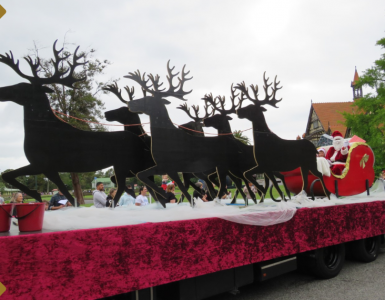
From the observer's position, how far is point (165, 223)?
332 centimetres

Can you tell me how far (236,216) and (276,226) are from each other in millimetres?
731

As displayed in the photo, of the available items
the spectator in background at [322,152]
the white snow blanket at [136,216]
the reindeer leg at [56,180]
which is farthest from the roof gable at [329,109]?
the reindeer leg at [56,180]

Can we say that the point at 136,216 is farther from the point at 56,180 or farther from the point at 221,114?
the point at 221,114

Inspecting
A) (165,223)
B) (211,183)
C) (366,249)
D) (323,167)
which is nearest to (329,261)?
(366,249)

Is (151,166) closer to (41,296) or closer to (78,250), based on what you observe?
(78,250)

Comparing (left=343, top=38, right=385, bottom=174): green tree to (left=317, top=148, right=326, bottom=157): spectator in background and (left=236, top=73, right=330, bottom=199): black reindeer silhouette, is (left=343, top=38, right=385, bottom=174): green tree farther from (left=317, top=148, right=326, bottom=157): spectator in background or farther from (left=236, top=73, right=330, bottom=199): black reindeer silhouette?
(left=236, top=73, right=330, bottom=199): black reindeer silhouette

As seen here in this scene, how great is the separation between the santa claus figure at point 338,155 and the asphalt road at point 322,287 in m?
2.13

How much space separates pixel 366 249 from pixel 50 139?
573 cm

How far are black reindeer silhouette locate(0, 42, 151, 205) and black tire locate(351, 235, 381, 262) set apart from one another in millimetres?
4466

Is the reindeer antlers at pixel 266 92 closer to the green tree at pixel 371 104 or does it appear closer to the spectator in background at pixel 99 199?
the spectator in background at pixel 99 199

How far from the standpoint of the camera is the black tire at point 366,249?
6008mm

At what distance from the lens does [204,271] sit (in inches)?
140

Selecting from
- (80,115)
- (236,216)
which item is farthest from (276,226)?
→ (80,115)

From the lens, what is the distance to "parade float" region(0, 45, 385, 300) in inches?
107
